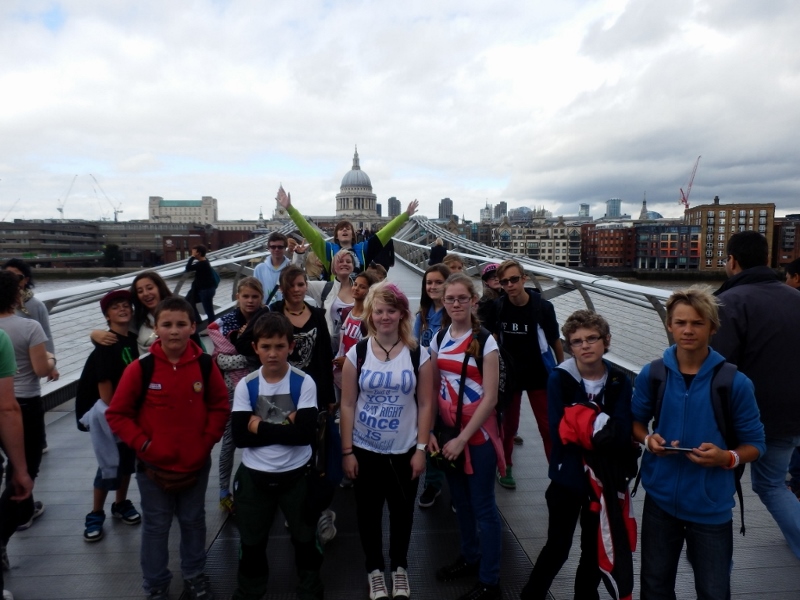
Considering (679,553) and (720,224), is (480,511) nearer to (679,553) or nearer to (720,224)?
(679,553)

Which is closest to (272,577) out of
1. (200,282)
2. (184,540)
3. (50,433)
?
(184,540)

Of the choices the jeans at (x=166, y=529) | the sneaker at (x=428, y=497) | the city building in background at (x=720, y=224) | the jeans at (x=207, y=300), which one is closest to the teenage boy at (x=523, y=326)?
the sneaker at (x=428, y=497)

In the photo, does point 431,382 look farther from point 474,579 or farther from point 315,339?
point 474,579

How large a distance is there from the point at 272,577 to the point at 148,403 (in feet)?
2.58

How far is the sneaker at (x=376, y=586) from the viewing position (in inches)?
77.5

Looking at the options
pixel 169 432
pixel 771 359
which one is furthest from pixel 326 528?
pixel 771 359

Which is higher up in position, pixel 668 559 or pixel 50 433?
pixel 668 559

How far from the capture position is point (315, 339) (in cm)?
240

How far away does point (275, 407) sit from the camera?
2023 mm

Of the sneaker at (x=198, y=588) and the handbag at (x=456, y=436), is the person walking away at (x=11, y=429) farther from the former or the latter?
the handbag at (x=456, y=436)

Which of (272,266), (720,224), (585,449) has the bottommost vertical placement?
(585,449)

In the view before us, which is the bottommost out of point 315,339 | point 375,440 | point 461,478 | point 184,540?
point 184,540

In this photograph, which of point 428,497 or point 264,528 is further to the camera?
point 428,497

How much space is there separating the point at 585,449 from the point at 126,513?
200 cm
